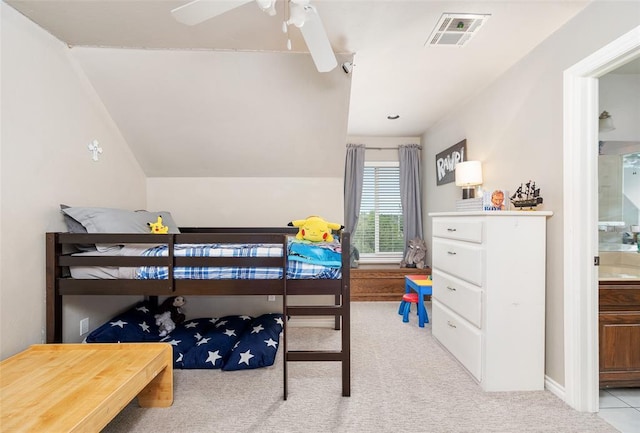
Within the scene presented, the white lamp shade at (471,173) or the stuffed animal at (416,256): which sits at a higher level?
the white lamp shade at (471,173)

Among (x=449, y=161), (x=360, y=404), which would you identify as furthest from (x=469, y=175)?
(x=360, y=404)

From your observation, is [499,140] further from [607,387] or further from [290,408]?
[290,408]

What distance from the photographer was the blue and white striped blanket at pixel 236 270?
1.88 m

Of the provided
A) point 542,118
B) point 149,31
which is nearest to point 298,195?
point 149,31

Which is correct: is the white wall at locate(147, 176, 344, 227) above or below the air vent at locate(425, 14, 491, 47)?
below

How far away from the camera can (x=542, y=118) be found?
2.01m

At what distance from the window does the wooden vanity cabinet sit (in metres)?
2.87

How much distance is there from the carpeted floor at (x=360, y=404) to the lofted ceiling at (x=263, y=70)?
192 centimetres

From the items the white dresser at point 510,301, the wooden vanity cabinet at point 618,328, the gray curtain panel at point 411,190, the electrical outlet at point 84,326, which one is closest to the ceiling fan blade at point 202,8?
the white dresser at point 510,301

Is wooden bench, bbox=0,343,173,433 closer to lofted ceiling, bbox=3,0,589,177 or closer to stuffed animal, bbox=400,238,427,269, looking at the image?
lofted ceiling, bbox=3,0,589,177

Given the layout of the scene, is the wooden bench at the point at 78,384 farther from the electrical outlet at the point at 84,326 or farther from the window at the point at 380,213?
the window at the point at 380,213

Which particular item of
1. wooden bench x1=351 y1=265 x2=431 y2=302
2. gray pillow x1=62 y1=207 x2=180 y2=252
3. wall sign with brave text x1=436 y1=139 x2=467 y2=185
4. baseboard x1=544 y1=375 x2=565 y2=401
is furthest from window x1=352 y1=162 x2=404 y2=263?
gray pillow x1=62 y1=207 x2=180 y2=252

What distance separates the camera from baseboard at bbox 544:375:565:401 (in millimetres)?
1803

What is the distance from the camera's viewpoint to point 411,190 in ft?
14.7
